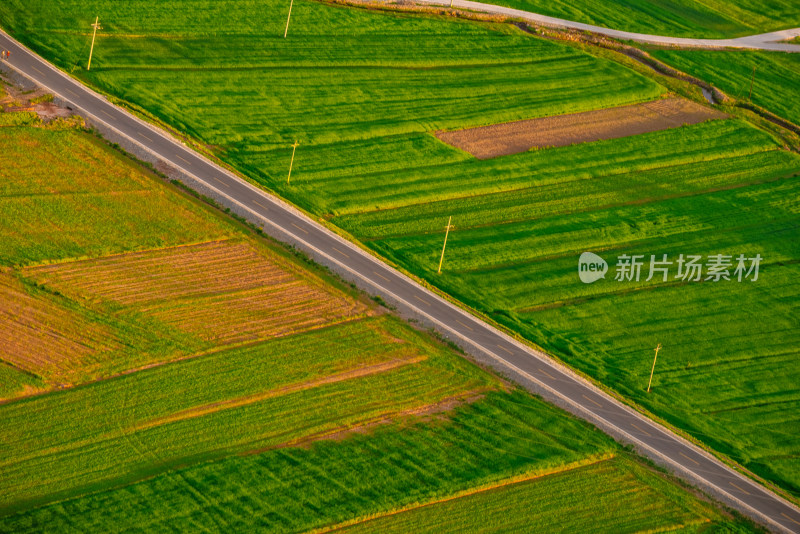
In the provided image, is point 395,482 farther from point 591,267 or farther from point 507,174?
point 507,174

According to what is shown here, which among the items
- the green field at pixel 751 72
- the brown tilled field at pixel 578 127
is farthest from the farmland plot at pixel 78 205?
the green field at pixel 751 72

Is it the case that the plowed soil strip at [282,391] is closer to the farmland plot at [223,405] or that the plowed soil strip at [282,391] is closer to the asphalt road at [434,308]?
the farmland plot at [223,405]

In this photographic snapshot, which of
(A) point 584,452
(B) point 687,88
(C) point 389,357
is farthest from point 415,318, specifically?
(B) point 687,88

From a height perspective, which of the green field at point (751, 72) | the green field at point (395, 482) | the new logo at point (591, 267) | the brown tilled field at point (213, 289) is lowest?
the green field at point (395, 482)

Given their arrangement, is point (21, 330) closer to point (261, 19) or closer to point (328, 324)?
point (328, 324)

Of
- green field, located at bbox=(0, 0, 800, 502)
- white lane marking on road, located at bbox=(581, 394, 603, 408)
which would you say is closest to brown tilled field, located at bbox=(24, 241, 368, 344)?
green field, located at bbox=(0, 0, 800, 502)

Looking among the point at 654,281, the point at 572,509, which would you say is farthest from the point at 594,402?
the point at 654,281

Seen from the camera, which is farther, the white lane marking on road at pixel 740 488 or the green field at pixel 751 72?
the green field at pixel 751 72

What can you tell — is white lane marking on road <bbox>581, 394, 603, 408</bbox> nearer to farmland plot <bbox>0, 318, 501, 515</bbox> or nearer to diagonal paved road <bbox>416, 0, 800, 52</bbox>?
farmland plot <bbox>0, 318, 501, 515</bbox>
